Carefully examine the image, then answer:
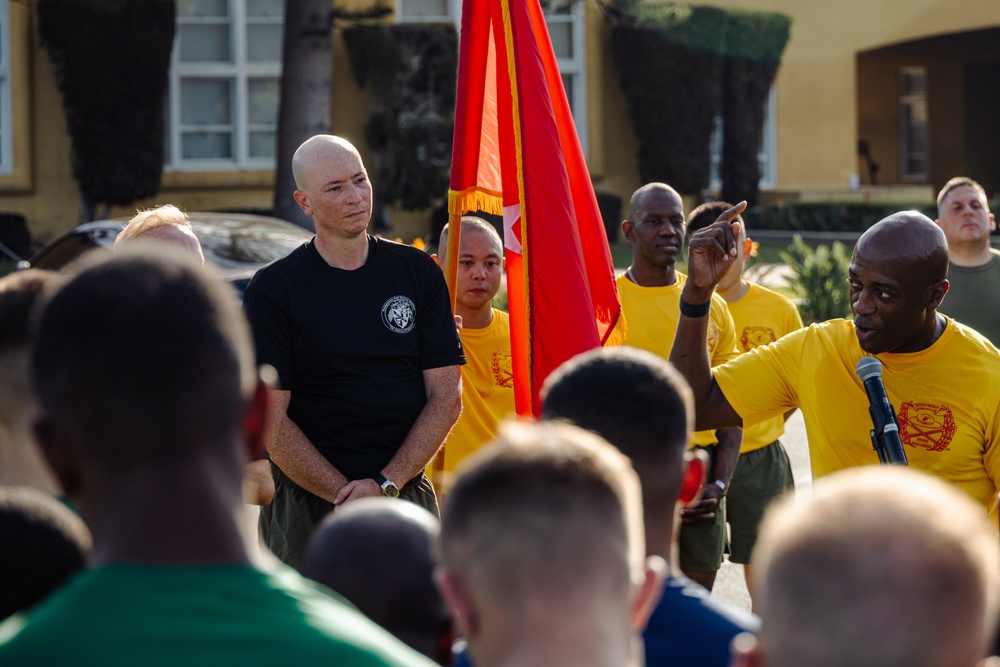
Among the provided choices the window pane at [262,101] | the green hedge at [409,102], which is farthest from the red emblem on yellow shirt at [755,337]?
the window pane at [262,101]

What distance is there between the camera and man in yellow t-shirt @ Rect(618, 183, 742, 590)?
614cm

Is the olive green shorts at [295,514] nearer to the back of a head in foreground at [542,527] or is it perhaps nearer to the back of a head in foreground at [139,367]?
the back of a head in foreground at [542,527]

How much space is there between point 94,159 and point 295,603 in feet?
71.3

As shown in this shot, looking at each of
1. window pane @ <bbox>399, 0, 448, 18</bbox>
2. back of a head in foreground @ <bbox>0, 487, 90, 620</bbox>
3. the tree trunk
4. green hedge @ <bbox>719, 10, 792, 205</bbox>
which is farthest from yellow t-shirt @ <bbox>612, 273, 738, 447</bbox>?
green hedge @ <bbox>719, 10, 792, 205</bbox>

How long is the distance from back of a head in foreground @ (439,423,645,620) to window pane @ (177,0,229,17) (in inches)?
928

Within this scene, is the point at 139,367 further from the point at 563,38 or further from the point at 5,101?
the point at 563,38

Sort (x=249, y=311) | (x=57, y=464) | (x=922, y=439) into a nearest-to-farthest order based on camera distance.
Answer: (x=57, y=464) → (x=922, y=439) → (x=249, y=311)

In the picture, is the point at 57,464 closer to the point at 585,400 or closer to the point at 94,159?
the point at 585,400

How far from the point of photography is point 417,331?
518 cm

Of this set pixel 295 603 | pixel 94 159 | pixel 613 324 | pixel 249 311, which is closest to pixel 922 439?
pixel 613 324

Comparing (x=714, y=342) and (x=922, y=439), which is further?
(x=714, y=342)

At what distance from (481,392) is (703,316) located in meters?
1.68

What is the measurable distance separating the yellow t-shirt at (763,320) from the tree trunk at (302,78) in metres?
13.2

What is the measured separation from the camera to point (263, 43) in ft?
81.4
